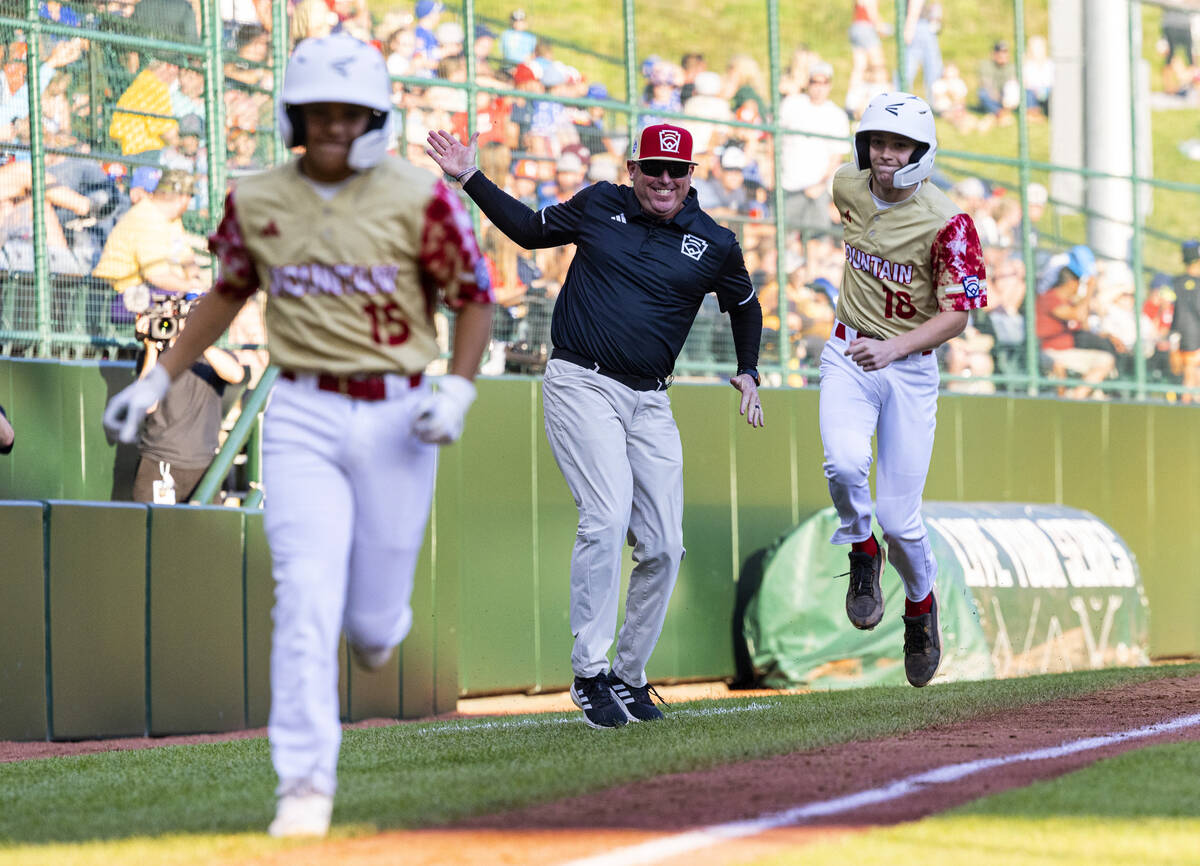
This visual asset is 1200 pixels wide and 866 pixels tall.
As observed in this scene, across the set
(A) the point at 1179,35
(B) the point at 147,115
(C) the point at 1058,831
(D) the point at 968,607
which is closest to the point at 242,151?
(B) the point at 147,115

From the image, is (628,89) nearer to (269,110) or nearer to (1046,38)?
(269,110)

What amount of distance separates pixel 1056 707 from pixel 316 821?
4679 mm

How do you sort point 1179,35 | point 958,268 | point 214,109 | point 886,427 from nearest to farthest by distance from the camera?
point 958,268 < point 886,427 < point 214,109 < point 1179,35

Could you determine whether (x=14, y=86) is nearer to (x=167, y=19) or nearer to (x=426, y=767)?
(x=167, y=19)

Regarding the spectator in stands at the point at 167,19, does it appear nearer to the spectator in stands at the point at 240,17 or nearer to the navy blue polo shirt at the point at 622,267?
the spectator in stands at the point at 240,17

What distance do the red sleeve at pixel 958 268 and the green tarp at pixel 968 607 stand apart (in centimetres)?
547

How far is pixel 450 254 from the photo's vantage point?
16.9 ft

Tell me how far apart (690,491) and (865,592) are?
5829mm

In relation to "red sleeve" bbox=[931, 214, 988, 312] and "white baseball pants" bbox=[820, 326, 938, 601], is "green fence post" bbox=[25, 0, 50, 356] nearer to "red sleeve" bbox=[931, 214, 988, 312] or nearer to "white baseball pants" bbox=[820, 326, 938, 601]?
"white baseball pants" bbox=[820, 326, 938, 601]

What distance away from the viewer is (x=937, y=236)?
782 centimetres

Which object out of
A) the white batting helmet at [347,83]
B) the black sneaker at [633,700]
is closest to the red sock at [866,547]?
the black sneaker at [633,700]

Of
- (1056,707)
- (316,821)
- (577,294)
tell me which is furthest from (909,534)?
(316,821)

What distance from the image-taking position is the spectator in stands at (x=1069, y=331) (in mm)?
16922

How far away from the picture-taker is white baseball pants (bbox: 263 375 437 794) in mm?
4887
